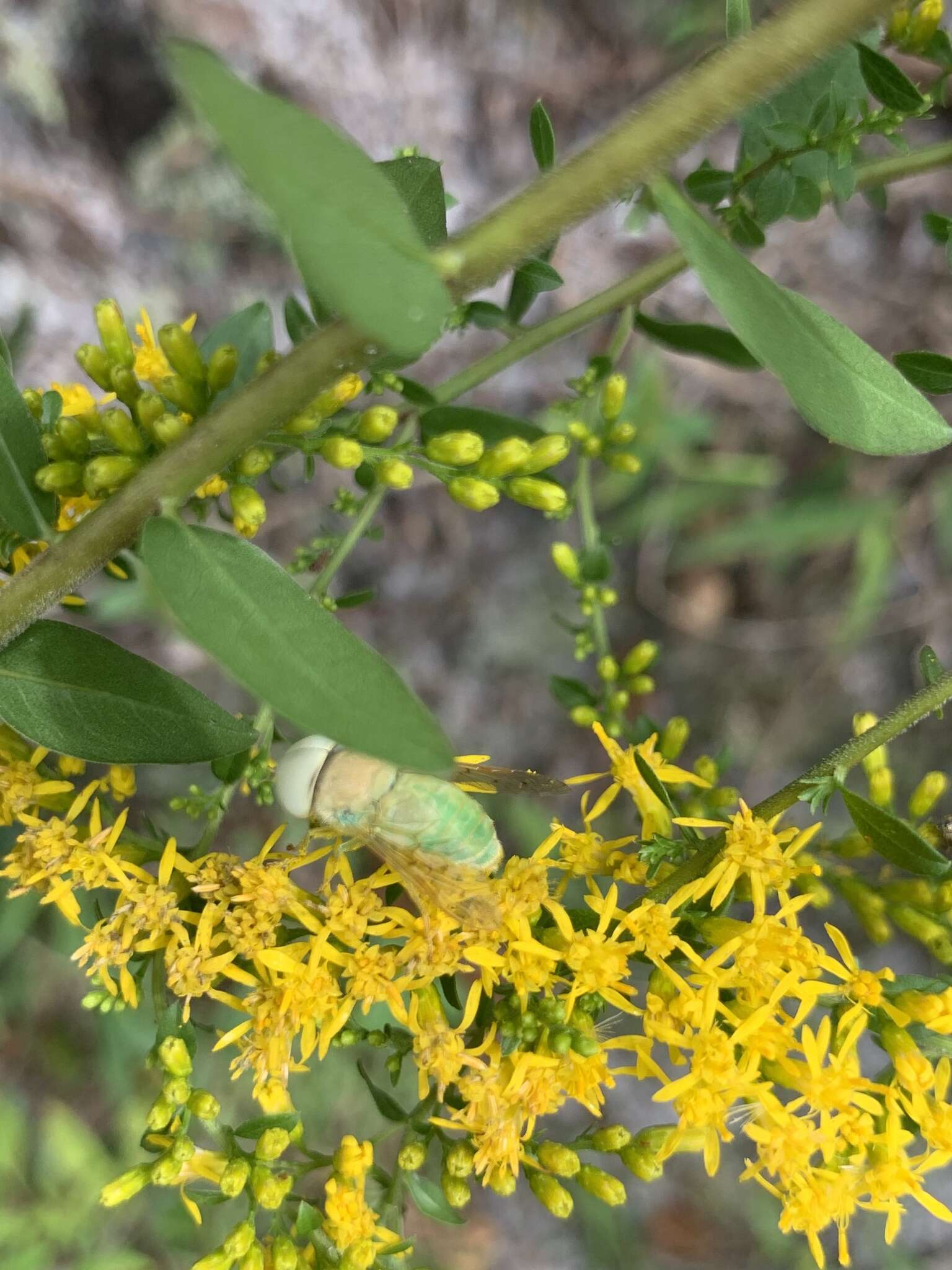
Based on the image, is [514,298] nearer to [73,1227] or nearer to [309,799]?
[309,799]

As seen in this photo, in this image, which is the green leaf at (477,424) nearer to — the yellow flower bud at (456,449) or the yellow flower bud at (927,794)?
the yellow flower bud at (456,449)

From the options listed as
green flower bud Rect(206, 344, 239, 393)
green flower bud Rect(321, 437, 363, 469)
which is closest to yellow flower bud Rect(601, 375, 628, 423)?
green flower bud Rect(321, 437, 363, 469)

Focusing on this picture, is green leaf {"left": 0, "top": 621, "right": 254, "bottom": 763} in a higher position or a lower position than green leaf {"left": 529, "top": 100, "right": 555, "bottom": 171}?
lower

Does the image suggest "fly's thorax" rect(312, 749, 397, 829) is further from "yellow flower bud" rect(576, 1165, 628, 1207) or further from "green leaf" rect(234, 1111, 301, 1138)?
"yellow flower bud" rect(576, 1165, 628, 1207)

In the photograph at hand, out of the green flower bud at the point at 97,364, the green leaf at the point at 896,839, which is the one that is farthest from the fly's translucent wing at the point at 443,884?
the green flower bud at the point at 97,364

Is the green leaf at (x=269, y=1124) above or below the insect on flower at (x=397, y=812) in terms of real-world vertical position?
below

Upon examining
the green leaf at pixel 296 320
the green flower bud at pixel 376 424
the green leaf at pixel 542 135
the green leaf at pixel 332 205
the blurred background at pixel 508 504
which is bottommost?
the blurred background at pixel 508 504

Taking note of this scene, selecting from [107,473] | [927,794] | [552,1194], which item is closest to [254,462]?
[107,473]
